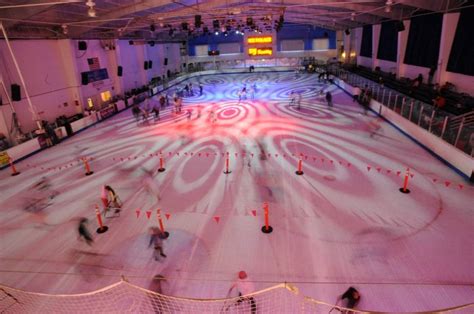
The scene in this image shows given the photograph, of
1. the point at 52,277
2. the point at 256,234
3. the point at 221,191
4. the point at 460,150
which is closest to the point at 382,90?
the point at 460,150

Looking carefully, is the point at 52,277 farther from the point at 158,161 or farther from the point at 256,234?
the point at 158,161

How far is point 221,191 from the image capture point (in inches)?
417

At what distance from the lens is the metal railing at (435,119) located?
10480mm

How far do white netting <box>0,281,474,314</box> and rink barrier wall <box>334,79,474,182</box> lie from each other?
267 inches

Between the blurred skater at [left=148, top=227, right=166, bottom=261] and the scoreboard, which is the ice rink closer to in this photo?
the blurred skater at [left=148, top=227, right=166, bottom=261]

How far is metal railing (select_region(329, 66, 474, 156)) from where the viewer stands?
10480 millimetres

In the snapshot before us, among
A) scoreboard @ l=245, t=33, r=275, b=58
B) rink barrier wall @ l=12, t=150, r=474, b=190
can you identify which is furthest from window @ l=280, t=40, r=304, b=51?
rink barrier wall @ l=12, t=150, r=474, b=190

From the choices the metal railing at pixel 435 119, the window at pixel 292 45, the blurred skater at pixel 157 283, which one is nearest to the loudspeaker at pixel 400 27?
the metal railing at pixel 435 119

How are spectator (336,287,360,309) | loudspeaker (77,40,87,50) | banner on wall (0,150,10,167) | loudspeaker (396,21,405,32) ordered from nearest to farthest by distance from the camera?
spectator (336,287,360,309), banner on wall (0,150,10,167), loudspeaker (396,21,405,32), loudspeaker (77,40,87,50)

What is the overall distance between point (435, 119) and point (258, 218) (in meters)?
9.67

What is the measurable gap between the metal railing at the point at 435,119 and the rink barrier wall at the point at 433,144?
19 centimetres

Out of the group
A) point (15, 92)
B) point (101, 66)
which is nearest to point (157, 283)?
point (15, 92)

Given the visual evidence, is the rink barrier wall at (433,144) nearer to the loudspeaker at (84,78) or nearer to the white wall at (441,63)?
the white wall at (441,63)

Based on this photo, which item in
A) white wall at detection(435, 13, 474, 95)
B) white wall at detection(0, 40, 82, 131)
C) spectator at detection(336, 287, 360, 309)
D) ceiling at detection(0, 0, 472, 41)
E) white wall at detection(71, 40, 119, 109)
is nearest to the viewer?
spectator at detection(336, 287, 360, 309)
